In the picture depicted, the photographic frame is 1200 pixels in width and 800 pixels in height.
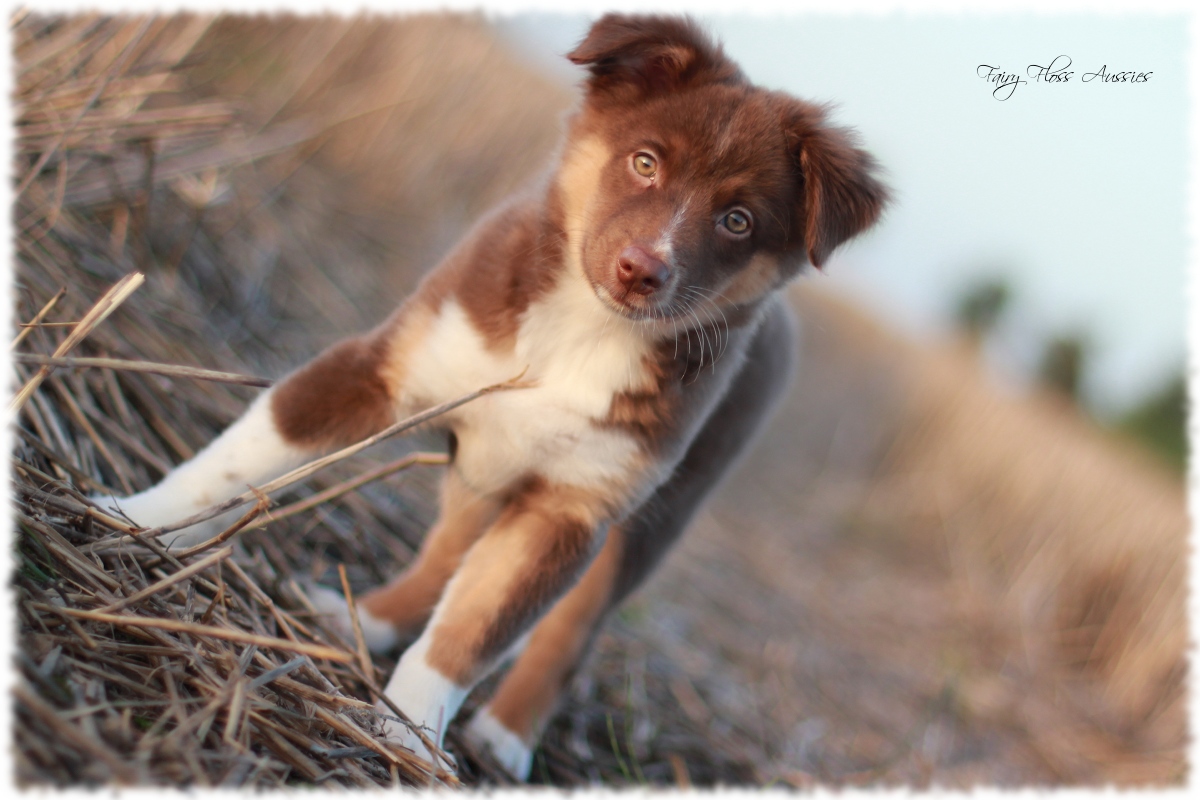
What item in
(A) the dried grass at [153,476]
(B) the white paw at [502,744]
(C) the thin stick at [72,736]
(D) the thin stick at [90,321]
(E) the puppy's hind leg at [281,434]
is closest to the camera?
(C) the thin stick at [72,736]

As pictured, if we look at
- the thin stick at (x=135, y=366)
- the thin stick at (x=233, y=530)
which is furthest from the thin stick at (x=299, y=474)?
the thin stick at (x=135, y=366)

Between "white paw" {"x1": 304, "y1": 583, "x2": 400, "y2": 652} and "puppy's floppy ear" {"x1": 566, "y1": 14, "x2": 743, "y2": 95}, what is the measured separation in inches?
81.8

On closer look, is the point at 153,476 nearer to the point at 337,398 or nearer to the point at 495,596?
the point at 337,398

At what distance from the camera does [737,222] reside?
2803 mm

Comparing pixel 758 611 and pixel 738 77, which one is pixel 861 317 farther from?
pixel 738 77

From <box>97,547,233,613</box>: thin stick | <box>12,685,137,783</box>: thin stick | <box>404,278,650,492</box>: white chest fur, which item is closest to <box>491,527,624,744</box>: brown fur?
<box>404,278,650,492</box>: white chest fur

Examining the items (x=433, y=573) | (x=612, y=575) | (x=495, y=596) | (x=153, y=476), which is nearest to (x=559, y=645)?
(x=612, y=575)

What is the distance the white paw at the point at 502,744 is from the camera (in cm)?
298

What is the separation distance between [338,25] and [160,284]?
13.3 feet

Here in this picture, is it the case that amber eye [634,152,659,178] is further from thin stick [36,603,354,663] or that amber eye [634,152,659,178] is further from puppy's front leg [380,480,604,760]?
thin stick [36,603,354,663]

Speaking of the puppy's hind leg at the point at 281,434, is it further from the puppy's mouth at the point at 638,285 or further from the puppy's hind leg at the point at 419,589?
the puppy's mouth at the point at 638,285

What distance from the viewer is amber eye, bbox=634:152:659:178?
2822mm

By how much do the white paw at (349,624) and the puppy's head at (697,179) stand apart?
1.51 m

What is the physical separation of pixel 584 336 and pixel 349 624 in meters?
1.37
